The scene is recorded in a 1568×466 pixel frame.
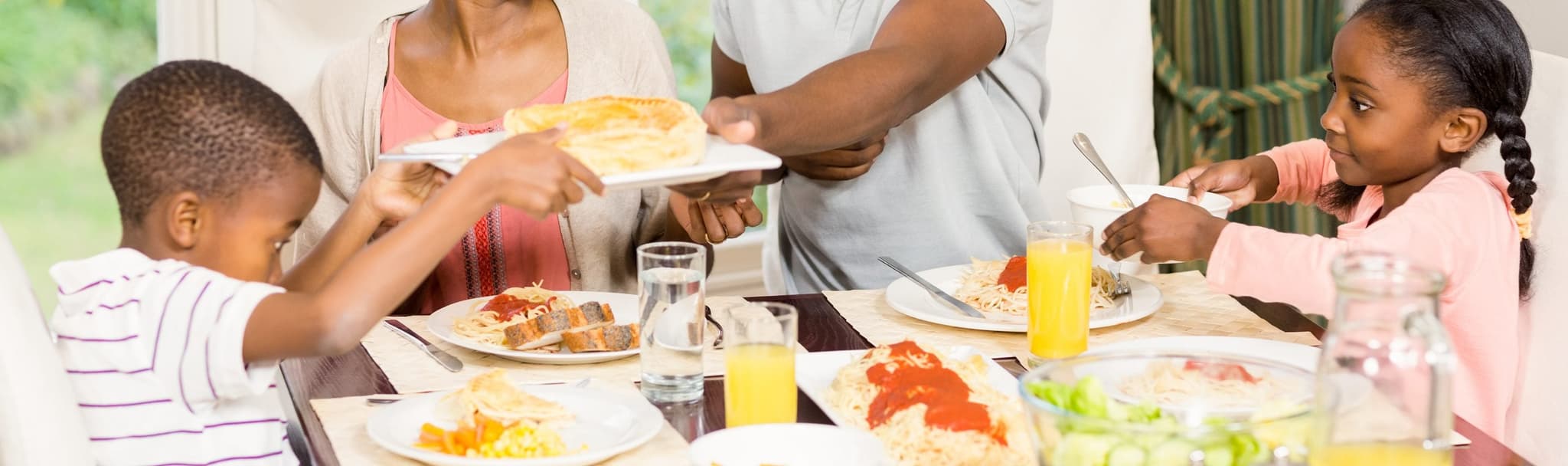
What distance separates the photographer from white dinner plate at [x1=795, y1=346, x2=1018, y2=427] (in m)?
1.39

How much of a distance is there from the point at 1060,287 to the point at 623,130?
505 millimetres

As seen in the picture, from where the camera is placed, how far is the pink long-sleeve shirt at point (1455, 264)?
1553 millimetres

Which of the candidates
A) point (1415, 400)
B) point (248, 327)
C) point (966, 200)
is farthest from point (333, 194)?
point (1415, 400)

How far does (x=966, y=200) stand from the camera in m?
2.25

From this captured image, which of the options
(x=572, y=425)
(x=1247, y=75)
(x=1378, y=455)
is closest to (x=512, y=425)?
(x=572, y=425)

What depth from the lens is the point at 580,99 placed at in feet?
7.79

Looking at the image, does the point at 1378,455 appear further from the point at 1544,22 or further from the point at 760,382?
the point at 1544,22

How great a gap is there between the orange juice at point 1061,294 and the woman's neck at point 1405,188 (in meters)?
0.43

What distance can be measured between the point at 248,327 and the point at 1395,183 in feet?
4.31

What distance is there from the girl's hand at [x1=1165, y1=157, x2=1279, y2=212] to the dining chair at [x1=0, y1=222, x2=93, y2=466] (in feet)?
4.70

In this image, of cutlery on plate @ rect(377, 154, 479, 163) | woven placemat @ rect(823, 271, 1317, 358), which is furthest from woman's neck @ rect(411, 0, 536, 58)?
cutlery on plate @ rect(377, 154, 479, 163)

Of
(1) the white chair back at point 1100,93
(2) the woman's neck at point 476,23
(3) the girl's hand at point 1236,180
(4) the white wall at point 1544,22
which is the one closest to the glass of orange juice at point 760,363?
(3) the girl's hand at point 1236,180

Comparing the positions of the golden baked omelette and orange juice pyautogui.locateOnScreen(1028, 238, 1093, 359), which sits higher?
the golden baked omelette

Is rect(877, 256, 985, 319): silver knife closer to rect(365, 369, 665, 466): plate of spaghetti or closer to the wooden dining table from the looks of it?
the wooden dining table
